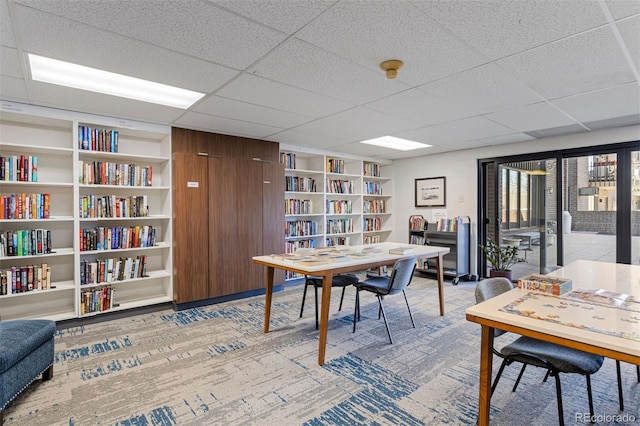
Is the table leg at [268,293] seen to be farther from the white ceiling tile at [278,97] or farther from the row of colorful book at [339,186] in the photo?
the row of colorful book at [339,186]

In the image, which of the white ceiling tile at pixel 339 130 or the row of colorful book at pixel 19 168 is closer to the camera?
the row of colorful book at pixel 19 168

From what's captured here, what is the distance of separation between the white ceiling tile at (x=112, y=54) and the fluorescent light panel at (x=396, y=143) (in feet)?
9.24

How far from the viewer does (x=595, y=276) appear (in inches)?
97.3

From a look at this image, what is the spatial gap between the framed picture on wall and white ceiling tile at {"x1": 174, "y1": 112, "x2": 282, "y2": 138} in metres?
3.32

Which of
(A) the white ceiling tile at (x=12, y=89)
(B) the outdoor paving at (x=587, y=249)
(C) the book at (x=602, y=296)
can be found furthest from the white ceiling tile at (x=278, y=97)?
(B) the outdoor paving at (x=587, y=249)

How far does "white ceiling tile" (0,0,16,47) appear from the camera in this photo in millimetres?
1678

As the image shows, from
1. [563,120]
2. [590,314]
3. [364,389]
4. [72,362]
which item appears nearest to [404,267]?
[364,389]

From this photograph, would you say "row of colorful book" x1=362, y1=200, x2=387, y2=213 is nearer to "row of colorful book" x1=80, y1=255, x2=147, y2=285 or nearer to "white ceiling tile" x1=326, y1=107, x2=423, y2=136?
"white ceiling tile" x1=326, y1=107, x2=423, y2=136

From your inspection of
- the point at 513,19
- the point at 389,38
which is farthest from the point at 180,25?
the point at 513,19

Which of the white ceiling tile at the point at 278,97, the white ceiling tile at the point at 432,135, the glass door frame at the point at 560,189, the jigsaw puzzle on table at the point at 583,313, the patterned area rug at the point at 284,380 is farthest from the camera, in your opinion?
the white ceiling tile at the point at 432,135

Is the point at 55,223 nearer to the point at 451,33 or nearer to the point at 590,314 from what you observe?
the point at 451,33

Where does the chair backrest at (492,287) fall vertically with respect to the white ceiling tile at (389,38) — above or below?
below

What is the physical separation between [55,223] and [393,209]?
18.4 feet

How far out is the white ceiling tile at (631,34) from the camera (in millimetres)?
1827
